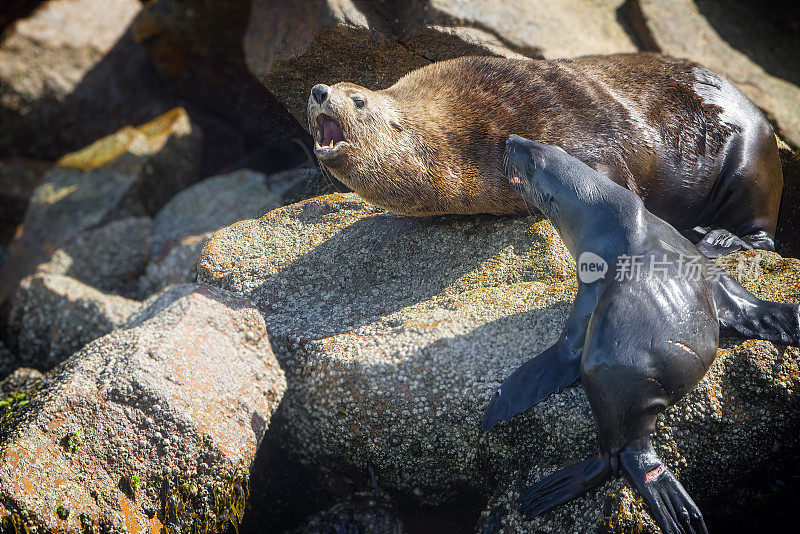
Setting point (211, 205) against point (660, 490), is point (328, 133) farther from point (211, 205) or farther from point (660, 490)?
point (660, 490)

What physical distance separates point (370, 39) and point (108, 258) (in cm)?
319

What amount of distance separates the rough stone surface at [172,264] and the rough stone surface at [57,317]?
1.77 ft

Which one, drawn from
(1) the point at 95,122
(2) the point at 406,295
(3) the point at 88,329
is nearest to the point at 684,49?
(2) the point at 406,295

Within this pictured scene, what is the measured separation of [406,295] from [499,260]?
0.64m

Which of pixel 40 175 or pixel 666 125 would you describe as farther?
pixel 40 175

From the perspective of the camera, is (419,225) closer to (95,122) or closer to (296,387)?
(296,387)

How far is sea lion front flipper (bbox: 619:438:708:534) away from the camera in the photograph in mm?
3410

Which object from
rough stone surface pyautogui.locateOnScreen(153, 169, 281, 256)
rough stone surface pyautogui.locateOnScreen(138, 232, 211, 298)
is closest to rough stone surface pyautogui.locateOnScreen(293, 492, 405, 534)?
rough stone surface pyautogui.locateOnScreen(138, 232, 211, 298)

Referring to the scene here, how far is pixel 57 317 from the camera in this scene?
19.2 ft

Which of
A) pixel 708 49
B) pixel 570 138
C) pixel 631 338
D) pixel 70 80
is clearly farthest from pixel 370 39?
pixel 70 80

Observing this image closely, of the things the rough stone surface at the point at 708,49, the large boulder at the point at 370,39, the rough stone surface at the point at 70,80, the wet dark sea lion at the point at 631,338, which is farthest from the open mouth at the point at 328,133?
the rough stone surface at the point at 70,80

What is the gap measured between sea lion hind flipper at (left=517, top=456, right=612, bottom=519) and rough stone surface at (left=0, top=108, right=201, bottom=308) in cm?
532

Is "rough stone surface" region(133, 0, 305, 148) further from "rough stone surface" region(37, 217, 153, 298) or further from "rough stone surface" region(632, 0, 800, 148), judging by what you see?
"rough stone surface" region(632, 0, 800, 148)

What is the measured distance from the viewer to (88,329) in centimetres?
577
